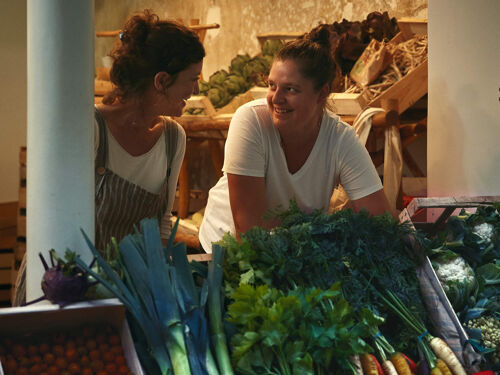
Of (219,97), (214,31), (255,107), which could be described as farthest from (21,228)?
(214,31)

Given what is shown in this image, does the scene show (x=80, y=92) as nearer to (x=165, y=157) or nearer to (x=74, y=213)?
(x=74, y=213)

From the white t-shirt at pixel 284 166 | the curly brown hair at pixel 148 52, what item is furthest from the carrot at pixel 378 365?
the curly brown hair at pixel 148 52

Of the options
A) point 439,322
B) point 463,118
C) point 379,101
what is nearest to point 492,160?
point 463,118

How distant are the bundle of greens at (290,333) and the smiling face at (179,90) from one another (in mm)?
985

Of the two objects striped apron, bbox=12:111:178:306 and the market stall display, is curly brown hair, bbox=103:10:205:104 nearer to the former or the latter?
striped apron, bbox=12:111:178:306

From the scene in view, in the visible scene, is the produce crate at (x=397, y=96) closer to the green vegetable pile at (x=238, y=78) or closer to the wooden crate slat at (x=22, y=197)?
the green vegetable pile at (x=238, y=78)

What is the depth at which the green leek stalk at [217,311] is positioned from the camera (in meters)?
2.02

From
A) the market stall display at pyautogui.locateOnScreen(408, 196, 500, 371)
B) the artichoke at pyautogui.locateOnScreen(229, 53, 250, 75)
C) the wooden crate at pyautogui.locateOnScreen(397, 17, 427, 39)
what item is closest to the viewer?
the market stall display at pyautogui.locateOnScreen(408, 196, 500, 371)

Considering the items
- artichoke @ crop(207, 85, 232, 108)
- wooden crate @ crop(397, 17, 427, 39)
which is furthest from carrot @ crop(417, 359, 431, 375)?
artichoke @ crop(207, 85, 232, 108)

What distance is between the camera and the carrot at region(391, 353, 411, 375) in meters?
2.26

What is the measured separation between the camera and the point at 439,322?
2.43 metres

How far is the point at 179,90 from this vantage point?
2.77 meters

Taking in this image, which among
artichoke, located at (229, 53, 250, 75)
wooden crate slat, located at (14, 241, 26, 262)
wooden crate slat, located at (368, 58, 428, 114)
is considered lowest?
wooden crate slat, located at (14, 241, 26, 262)

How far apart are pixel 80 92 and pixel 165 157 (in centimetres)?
81
